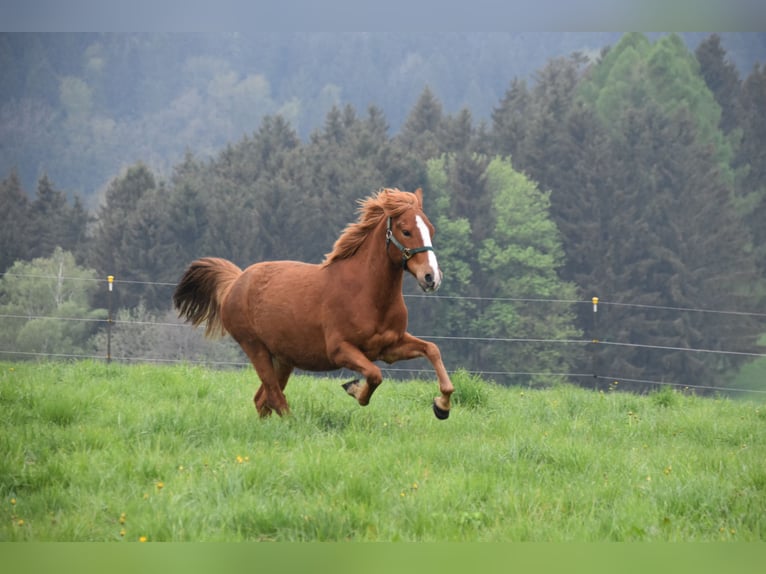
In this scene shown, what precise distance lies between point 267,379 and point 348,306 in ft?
3.53

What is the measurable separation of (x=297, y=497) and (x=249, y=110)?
125312mm

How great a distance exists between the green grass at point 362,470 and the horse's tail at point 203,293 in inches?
30.5

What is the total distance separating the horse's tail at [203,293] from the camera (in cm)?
938

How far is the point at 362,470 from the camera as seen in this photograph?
21.3 ft

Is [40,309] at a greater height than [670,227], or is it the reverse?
[670,227]

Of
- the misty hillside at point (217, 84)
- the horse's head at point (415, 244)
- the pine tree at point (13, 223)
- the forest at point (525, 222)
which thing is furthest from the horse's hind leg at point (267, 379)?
the misty hillside at point (217, 84)

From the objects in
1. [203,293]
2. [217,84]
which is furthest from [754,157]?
[217,84]

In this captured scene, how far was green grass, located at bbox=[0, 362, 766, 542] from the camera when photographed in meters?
5.43

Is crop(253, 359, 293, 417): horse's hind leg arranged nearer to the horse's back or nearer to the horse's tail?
the horse's back

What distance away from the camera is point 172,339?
50250mm

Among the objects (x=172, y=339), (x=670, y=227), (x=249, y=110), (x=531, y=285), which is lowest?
(x=172, y=339)

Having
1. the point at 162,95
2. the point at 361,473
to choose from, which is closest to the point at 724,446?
the point at 361,473

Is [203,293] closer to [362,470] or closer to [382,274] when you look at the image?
[382,274]

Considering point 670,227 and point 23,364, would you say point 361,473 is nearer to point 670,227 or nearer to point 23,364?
point 23,364
